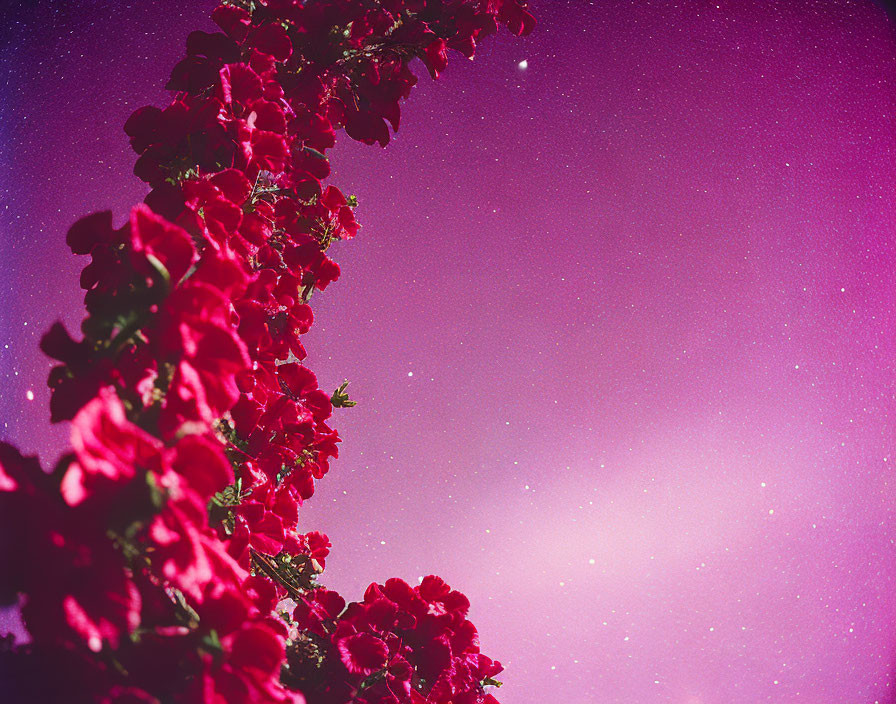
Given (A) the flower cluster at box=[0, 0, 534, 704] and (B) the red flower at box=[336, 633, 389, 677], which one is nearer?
(A) the flower cluster at box=[0, 0, 534, 704]

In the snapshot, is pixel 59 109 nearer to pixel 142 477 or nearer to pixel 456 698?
pixel 142 477

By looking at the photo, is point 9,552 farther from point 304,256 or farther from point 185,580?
point 304,256

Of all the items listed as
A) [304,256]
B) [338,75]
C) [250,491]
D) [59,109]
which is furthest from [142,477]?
[59,109]

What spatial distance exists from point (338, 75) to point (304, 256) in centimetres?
18

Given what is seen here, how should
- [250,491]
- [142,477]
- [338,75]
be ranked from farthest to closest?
[338,75], [250,491], [142,477]

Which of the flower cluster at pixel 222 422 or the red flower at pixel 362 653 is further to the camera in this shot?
the red flower at pixel 362 653

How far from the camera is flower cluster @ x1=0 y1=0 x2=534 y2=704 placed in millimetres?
190

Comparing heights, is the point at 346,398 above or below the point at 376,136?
below

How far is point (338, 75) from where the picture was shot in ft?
1.62

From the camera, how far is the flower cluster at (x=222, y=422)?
19 cm

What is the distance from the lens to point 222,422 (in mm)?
366

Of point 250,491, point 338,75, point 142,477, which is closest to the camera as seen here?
point 142,477

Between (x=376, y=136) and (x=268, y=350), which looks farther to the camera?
(x=376, y=136)

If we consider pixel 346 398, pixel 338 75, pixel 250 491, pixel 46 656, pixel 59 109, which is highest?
pixel 338 75
